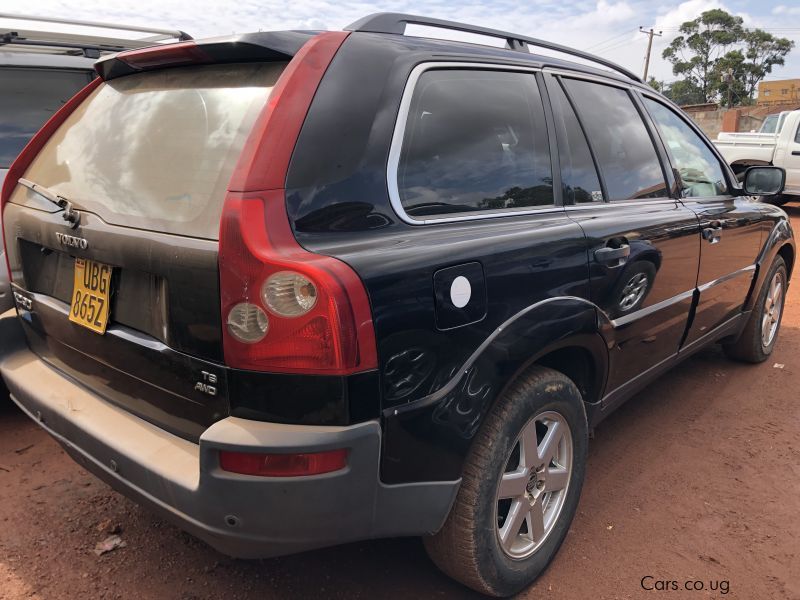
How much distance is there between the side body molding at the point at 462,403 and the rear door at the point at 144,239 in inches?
18.6

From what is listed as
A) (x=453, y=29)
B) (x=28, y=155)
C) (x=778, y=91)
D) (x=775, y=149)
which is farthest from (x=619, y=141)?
(x=778, y=91)

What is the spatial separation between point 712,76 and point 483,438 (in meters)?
59.1

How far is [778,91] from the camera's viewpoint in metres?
43.9

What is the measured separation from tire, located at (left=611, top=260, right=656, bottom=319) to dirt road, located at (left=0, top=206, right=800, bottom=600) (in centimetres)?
89

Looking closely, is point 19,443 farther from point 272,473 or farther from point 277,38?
point 277,38

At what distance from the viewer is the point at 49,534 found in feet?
8.10

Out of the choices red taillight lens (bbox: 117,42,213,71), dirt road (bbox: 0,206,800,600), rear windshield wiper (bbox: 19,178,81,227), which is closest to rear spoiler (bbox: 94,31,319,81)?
red taillight lens (bbox: 117,42,213,71)

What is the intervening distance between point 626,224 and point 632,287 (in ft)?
0.85

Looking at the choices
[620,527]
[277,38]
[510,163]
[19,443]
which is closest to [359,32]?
[277,38]

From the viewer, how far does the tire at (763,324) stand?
4316 mm

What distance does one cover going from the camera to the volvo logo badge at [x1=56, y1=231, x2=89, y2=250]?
1973 millimetres

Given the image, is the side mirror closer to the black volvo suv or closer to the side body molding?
the black volvo suv

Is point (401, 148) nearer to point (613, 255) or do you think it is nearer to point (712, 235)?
point (613, 255)

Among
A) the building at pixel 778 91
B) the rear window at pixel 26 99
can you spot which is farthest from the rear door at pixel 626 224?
the building at pixel 778 91
